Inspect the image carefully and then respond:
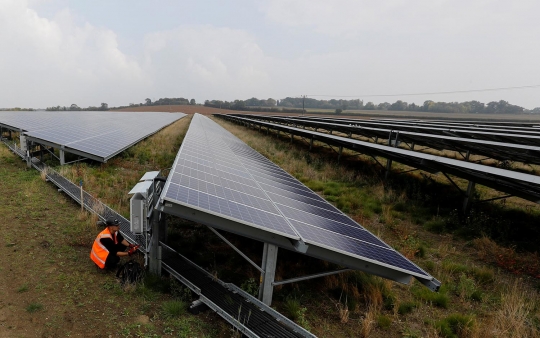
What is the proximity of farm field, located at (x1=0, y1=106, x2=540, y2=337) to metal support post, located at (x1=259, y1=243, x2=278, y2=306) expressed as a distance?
19.9 inches

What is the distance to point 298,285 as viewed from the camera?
6.30 metres

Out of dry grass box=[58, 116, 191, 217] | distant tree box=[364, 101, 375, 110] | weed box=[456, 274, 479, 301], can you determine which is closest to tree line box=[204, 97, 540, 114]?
distant tree box=[364, 101, 375, 110]

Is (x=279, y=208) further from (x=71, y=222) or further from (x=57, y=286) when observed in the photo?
(x=71, y=222)

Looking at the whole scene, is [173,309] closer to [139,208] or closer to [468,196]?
[139,208]

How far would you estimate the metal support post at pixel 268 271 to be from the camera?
5.02m

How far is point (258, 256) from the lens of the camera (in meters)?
7.29

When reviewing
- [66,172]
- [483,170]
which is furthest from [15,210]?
[483,170]

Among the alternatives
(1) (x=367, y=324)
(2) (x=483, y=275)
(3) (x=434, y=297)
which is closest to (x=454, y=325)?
(3) (x=434, y=297)

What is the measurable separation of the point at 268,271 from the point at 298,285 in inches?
58.9

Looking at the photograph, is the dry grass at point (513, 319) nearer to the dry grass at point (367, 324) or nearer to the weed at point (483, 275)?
the weed at point (483, 275)

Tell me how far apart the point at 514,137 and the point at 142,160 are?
18528mm

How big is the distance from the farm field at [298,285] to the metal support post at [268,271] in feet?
1.66

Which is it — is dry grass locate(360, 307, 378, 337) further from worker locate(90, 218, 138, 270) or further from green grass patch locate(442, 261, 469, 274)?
worker locate(90, 218, 138, 270)

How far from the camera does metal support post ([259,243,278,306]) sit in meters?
5.02
